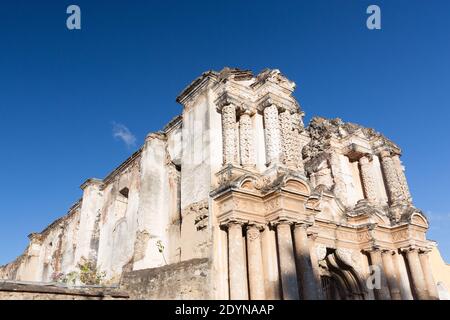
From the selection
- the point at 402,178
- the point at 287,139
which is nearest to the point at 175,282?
the point at 287,139

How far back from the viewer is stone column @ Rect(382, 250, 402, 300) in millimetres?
13469

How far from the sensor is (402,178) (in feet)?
52.6

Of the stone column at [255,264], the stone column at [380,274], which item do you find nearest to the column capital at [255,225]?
the stone column at [255,264]

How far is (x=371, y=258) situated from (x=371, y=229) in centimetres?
97

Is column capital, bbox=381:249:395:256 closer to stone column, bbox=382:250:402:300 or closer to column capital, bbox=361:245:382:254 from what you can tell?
stone column, bbox=382:250:402:300

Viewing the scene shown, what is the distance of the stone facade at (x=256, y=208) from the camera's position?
10.1 metres

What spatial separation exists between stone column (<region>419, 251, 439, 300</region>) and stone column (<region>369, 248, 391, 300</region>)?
1.40 metres

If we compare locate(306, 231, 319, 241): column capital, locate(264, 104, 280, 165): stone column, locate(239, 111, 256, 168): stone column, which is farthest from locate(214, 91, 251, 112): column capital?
locate(306, 231, 319, 241): column capital

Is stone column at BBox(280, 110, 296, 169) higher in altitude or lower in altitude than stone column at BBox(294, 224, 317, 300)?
higher

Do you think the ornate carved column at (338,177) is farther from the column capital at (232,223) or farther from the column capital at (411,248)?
the column capital at (232,223)

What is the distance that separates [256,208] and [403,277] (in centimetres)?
681

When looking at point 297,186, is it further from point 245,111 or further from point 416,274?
point 416,274
